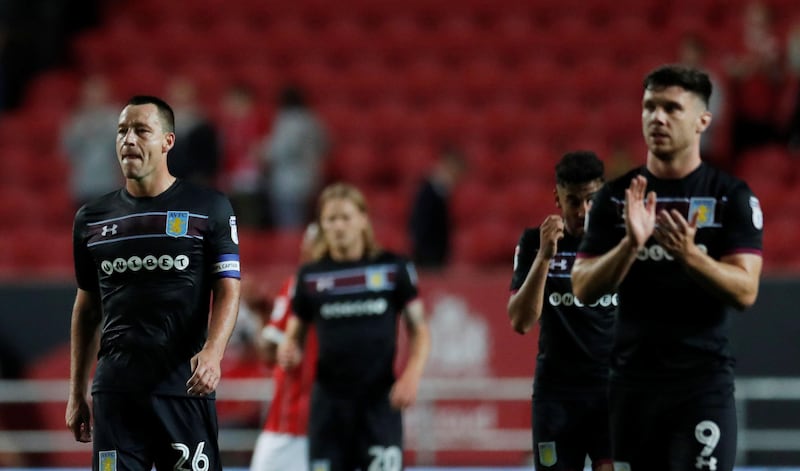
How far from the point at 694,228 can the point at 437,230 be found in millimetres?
7670

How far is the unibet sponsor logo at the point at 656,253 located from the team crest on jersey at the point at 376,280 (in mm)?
2779

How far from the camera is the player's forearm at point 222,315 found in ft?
18.9

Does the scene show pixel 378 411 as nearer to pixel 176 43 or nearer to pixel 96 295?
pixel 96 295

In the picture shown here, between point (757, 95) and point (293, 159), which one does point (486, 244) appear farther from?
point (757, 95)

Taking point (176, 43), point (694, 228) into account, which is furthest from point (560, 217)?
point (176, 43)

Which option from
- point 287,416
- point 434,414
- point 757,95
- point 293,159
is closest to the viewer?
point 287,416

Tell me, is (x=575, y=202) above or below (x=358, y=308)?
above

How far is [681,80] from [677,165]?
324 mm

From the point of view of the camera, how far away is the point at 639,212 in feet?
16.6

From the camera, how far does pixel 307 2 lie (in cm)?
1730

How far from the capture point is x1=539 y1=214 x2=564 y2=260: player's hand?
5.81 metres

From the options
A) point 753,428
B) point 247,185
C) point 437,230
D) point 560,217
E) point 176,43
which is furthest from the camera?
point 176,43

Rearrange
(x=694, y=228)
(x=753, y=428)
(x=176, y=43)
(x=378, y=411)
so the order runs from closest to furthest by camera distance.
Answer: (x=694, y=228) < (x=378, y=411) < (x=753, y=428) < (x=176, y=43)

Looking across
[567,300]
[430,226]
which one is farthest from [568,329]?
[430,226]
